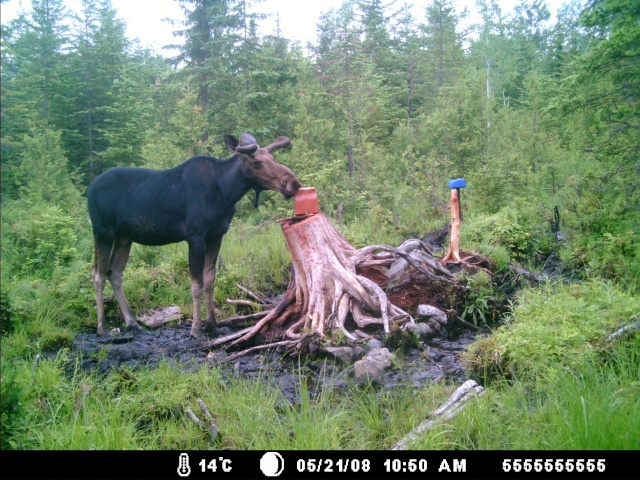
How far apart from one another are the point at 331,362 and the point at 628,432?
3000 mm

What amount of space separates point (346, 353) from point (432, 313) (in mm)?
1660

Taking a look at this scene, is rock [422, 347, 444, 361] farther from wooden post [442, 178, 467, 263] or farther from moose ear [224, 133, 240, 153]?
moose ear [224, 133, 240, 153]

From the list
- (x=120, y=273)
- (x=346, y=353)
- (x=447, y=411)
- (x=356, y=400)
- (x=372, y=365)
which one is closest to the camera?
(x=447, y=411)

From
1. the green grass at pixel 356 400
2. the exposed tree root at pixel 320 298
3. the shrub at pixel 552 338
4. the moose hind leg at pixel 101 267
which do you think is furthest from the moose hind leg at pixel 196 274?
the shrub at pixel 552 338

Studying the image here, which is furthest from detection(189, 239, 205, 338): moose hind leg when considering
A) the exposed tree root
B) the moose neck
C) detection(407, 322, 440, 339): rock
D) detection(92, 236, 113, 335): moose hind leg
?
detection(407, 322, 440, 339): rock

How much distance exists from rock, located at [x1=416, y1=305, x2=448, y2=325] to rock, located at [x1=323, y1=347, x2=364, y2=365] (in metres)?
1.43

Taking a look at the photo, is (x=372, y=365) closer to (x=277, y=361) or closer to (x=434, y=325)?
(x=277, y=361)

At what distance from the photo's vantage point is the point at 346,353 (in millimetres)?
5289

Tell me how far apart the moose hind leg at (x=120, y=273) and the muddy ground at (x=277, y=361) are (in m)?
0.45

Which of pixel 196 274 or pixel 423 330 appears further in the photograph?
pixel 196 274

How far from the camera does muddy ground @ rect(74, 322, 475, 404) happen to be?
476 centimetres

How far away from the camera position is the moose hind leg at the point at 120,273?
678cm
